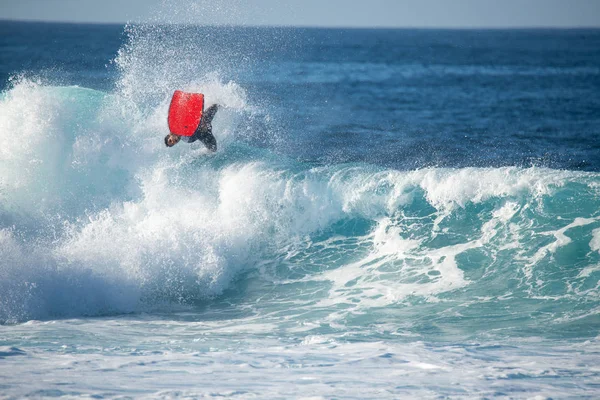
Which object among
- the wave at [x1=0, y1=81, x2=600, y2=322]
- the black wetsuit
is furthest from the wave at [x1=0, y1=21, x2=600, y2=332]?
the black wetsuit

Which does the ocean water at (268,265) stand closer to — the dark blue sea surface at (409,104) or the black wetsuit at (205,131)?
the black wetsuit at (205,131)

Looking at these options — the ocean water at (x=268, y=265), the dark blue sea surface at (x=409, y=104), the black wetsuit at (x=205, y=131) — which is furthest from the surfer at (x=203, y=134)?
the dark blue sea surface at (x=409, y=104)

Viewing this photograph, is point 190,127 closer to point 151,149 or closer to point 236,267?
point 151,149

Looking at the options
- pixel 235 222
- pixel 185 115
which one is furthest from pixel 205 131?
pixel 235 222

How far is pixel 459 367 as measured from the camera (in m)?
6.83

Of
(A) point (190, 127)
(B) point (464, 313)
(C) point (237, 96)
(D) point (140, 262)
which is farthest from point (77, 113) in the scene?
(B) point (464, 313)

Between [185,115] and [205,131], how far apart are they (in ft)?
2.07

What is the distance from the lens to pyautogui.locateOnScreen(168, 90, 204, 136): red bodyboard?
43.4 ft

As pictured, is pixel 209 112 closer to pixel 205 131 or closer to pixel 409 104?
pixel 205 131

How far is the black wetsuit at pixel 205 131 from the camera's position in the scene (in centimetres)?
1345

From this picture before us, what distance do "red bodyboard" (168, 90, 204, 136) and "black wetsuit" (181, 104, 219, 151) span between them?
0.48 feet

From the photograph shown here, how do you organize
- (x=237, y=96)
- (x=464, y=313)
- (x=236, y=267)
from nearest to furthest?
(x=464, y=313) < (x=236, y=267) < (x=237, y=96)

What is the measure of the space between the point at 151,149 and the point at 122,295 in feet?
16.2

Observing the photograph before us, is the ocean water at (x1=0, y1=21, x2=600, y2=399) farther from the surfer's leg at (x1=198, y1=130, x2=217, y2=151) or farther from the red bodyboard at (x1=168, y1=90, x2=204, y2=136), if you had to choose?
the red bodyboard at (x1=168, y1=90, x2=204, y2=136)
